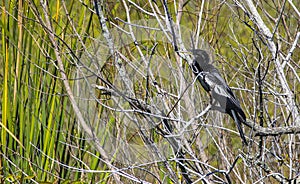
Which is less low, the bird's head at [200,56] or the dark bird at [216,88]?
the bird's head at [200,56]

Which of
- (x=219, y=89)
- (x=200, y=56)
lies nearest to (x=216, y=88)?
(x=219, y=89)

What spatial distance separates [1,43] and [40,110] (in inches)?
23.5

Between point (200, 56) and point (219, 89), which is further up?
point (200, 56)

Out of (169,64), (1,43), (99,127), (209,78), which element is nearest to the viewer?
(209,78)

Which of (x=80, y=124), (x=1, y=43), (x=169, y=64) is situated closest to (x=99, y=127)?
(x=80, y=124)

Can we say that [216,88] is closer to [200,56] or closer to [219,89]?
[219,89]

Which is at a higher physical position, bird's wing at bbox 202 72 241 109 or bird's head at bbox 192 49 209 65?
bird's head at bbox 192 49 209 65

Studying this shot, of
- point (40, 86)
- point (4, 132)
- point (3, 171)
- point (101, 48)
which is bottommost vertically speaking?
point (3, 171)

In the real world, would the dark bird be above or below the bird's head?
below

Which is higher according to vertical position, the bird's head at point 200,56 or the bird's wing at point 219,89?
the bird's head at point 200,56

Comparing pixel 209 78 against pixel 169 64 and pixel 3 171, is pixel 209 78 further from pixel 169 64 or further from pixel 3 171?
pixel 3 171

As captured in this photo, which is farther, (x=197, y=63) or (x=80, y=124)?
(x=80, y=124)

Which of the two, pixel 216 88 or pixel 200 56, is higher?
pixel 200 56

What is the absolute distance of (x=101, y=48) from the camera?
3240 mm
